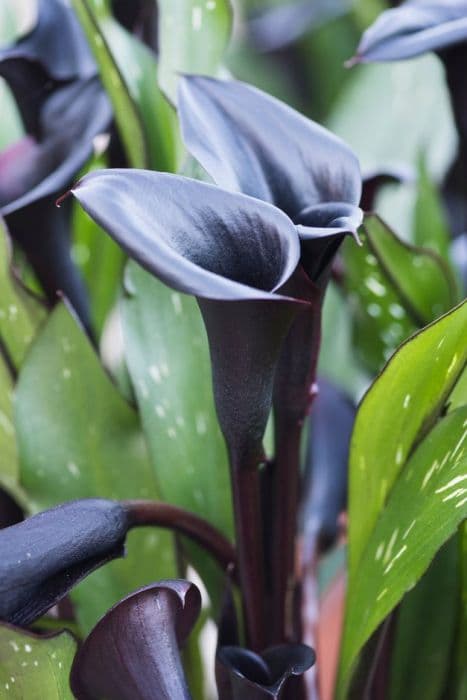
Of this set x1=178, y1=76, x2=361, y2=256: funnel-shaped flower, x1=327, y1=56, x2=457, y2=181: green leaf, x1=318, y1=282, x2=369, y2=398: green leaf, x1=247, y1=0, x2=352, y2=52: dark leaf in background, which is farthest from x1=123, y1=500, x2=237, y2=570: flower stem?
x1=247, y1=0, x2=352, y2=52: dark leaf in background

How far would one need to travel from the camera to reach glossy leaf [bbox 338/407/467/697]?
0.92ft

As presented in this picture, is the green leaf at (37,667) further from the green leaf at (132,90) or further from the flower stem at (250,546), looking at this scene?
the green leaf at (132,90)

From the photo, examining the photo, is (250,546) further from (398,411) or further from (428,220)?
(428,220)

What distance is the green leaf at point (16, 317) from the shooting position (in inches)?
15.6

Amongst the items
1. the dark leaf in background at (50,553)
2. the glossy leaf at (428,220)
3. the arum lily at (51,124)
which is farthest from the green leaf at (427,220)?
the dark leaf in background at (50,553)

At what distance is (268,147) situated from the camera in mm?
313

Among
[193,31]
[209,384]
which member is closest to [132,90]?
[193,31]

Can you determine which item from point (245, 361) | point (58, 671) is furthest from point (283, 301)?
point (58, 671)

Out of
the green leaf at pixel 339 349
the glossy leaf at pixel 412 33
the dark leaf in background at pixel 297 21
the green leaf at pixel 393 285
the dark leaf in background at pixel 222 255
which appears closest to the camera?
the dark leaf in background at pixel 222 255

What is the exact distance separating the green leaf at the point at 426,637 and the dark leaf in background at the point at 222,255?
17 centimetres

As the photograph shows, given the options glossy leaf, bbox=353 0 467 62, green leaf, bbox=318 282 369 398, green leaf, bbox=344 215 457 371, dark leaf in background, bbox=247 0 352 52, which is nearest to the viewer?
glossy leaf, bbox=353 0 467 62

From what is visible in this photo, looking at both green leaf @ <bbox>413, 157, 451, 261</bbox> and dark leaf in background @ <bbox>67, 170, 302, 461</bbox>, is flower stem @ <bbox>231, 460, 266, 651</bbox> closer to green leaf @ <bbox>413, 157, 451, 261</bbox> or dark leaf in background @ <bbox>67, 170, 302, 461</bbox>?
dark leaf in background @ <bbox>67, 170, 302, 461</bbox>

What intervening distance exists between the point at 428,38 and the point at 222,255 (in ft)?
0.46

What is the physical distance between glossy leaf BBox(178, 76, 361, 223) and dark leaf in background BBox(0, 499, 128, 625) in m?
0.12
